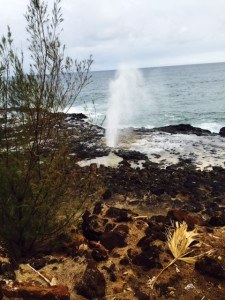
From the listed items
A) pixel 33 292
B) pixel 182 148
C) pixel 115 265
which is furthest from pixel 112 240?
pixel 182 148

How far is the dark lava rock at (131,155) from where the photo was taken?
1870cm

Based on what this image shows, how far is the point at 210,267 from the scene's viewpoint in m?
5.91

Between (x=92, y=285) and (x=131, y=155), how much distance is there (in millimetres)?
13643

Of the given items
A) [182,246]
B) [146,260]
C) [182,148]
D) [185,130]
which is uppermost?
Result: [182,246]

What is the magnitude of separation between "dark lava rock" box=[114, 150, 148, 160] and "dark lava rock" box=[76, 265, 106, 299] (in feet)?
43.0

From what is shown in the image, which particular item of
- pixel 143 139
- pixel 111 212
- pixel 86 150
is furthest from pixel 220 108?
pixel 111 212

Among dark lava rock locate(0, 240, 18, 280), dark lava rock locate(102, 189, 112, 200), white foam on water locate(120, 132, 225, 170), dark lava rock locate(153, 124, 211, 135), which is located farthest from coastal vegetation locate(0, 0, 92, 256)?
dark lava rock locate(153, 124, 211, 135)

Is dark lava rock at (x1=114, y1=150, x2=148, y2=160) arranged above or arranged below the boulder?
below

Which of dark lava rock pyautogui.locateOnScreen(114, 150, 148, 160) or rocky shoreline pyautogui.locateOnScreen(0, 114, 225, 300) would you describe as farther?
dark lava rock pyautogui.locateOnScreen(114, 150, 148, 160)

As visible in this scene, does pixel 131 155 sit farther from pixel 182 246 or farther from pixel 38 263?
pixel 38 263

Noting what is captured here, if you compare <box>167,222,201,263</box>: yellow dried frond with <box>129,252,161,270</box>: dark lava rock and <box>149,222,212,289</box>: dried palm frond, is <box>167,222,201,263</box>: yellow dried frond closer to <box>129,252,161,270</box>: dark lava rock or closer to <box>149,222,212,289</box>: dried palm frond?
<box>149,222,212,289</box>: dried palm frond

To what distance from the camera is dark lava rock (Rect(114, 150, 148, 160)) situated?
18703 mm

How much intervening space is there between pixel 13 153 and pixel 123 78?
42.8 metres

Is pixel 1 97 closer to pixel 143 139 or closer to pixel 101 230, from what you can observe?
pixel 101 230
